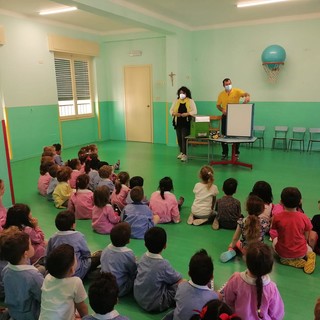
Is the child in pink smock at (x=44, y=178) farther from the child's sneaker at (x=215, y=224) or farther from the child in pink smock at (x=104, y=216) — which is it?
the child's sneaker at (x=215, y=224)

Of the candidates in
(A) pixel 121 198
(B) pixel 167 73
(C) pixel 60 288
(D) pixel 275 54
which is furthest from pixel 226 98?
(C) pixel 60 288

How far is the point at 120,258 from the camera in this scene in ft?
7.64

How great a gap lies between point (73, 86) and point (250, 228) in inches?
292

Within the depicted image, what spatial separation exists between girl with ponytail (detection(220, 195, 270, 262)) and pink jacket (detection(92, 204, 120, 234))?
124cm

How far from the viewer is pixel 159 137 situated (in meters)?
9.36

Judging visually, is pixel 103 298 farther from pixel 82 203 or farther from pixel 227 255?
pixel 82 203

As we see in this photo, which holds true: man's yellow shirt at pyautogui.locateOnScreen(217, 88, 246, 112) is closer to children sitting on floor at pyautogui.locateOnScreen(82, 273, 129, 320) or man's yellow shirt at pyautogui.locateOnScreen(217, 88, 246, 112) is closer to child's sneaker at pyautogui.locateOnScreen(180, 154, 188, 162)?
child's sneaker at pyautogui.locateOnScreen(180, 154, 188, 162)

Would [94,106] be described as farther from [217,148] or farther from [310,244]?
[310,244]

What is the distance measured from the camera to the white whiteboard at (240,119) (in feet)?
20.4

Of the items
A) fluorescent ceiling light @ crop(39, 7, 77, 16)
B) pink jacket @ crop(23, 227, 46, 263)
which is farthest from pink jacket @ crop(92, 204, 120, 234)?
fluorescent ceiling light @ crop(39, 7, 77, 16)

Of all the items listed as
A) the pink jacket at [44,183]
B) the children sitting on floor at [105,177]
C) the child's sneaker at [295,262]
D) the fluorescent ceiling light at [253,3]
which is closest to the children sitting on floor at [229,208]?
the child's sneaker at [295,262]

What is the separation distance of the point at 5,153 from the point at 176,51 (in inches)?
214

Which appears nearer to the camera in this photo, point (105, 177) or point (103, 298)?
point (103, 298)

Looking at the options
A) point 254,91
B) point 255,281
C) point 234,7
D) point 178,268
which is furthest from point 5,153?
point 254,91
